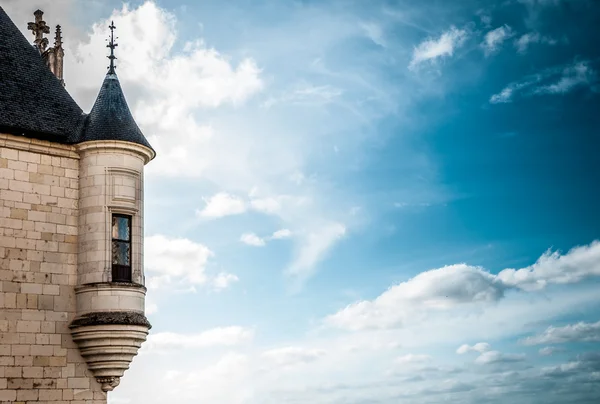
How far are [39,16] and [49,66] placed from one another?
1580 mm

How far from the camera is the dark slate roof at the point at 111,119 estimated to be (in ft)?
64.9

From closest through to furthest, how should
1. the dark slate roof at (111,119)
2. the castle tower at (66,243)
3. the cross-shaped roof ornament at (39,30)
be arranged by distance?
the castle tower at (66,243) < the dark slate roof at (111,119) < the cross-shaped roof ornament at (39,30)

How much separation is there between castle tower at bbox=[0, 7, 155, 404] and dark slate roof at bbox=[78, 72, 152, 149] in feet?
0.11

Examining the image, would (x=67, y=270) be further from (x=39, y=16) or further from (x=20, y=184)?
(x=39, y=16)

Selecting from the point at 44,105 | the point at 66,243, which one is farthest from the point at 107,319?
the point at 44,105

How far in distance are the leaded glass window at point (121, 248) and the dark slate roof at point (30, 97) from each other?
8.09 feet

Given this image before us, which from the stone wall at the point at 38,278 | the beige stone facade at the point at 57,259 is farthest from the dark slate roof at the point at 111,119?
the stone wall at the point at 38,278

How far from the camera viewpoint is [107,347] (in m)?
18.5

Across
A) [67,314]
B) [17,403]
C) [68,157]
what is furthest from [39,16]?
[17,403]

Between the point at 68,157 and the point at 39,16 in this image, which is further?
the point at 39,16

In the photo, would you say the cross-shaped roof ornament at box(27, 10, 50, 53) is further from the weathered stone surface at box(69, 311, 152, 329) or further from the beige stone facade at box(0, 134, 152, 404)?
the weathered stone surface at box(69, 311, 152, 329)

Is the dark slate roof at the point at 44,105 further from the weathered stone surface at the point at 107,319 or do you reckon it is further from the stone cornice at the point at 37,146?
the weathered stone surface at the point at 107,319

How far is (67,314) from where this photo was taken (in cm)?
1877

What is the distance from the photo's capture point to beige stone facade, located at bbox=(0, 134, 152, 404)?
1802 centimetres
